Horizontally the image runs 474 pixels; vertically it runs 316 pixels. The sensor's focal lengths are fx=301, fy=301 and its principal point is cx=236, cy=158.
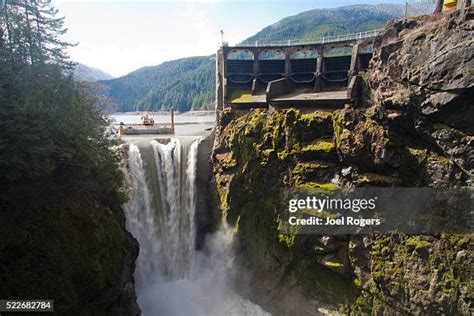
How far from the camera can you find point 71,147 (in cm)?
1397

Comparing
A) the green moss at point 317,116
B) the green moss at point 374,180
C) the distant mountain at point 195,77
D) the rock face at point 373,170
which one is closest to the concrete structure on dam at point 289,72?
the green moss at point 317,116

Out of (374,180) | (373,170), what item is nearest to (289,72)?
(373,170)

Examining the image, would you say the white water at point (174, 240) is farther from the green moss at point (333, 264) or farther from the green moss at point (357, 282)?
the green moss at point (357, 282)

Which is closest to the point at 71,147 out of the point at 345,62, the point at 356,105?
the point at 356,105

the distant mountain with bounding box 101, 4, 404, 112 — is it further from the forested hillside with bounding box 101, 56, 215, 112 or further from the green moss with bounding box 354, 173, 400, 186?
the green moss with bounding box 354, 173, 400, 186

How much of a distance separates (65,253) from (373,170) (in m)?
17.5

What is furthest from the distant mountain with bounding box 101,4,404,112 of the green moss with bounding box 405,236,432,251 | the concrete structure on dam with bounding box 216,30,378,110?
the green moss with bounding box 405,236,432,251

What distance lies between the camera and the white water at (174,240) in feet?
72.6

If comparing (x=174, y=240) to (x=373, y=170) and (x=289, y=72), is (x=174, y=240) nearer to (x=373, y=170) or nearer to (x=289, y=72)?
(x=373, y=170)

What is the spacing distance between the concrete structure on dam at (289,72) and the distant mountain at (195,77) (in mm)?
87446

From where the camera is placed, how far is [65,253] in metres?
12.6

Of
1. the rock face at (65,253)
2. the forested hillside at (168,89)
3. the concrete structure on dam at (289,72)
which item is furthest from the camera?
the forested hillside at (168,89)

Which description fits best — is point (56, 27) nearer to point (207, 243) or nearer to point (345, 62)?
point (207, 243)

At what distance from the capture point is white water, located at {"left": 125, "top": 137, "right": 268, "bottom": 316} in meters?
22.1
